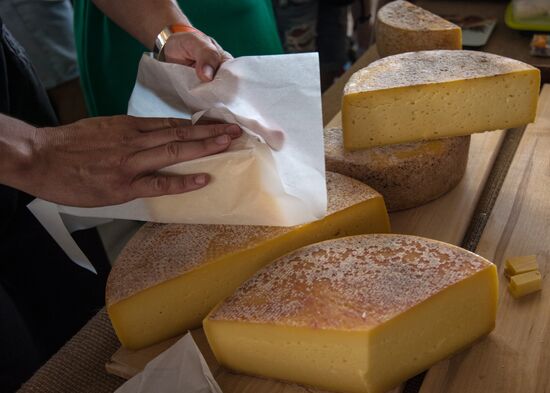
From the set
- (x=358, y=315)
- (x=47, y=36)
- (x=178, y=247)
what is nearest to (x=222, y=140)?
(x=178, y=247)

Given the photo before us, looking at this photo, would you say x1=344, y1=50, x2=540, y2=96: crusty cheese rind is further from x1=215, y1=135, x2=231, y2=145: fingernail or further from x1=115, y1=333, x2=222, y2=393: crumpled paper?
x1=115, y1=333, x2=222, y2=393: crumpled paper

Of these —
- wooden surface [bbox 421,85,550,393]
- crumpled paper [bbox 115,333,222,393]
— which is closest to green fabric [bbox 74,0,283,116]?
wooden surface [bbox 421,85,550,393]

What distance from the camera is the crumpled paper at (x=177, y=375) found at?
90cm

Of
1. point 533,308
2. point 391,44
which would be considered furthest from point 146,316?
point 391,44

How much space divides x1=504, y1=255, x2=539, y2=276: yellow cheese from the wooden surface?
2 cm

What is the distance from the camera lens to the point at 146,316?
1028 mm

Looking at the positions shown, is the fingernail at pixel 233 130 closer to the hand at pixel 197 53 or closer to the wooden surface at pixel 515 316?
the hand at pixel 197 53

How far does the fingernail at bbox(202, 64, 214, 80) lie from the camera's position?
108cm

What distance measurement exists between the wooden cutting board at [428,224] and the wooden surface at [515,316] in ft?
0.20

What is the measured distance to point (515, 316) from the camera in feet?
3.22

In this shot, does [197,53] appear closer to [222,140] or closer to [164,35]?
[164,35]

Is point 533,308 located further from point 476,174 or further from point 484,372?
point 476,174

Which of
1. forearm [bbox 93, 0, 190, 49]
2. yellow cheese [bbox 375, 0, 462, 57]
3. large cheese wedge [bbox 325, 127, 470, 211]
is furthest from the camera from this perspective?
yellow cheese [bbox 375, 0, 462, 57]

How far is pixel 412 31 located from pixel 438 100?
412 mm
